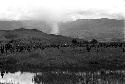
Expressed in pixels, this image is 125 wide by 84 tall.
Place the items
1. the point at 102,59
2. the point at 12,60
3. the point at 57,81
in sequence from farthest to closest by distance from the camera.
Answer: the point at 12,60, the point at 102,59, the point at 57,81

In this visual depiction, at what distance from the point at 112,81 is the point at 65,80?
594 centimetres

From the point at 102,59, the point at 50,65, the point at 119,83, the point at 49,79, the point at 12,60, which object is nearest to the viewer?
the point at 119,83

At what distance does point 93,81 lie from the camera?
32562 millimetres

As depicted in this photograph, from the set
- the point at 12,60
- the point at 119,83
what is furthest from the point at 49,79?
the point at 12,60

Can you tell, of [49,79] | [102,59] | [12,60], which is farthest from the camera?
[12,60]

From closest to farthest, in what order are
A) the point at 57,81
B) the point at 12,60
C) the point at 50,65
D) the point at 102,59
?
the point at 57,81 < the point at 50,65 < the point at 102,59 < the point at 12,60

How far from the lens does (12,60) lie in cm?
6994

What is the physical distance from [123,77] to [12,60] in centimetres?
4058

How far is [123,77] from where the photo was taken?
3509cm

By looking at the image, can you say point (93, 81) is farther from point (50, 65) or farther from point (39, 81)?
point (50, 65)

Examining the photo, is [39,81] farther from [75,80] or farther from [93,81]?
[93,81]

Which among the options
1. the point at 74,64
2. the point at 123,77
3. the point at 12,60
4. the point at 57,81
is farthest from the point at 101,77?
the point at 12,60

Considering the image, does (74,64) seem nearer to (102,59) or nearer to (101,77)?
(102,59)

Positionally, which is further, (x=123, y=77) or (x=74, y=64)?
(x=74, y=64)
